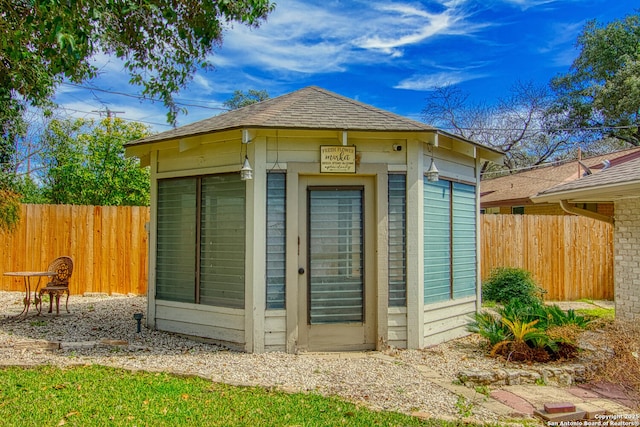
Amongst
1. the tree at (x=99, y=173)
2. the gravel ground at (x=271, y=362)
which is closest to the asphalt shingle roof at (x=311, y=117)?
the gravel ground at (x=271, y=362)

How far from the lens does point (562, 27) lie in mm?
24312

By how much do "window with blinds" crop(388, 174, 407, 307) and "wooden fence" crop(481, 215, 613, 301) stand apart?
18.5 ft

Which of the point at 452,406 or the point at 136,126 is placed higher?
the point at 136,126

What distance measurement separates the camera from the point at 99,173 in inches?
557

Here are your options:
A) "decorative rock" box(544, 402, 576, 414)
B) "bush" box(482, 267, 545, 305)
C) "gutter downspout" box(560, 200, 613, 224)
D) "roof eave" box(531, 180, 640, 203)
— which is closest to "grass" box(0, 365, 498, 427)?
"decorative rock" box(544, 402, 576, 414)

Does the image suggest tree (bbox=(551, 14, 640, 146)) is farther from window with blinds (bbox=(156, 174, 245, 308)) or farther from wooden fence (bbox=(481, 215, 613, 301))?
window with blinds (bbox=(156, 174, 245, 308))

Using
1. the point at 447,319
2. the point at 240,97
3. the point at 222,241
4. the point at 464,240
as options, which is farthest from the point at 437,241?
the point at 240,97

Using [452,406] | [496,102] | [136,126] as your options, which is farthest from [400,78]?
[452,406]

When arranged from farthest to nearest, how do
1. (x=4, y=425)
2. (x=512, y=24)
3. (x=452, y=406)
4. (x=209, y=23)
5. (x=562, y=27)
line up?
(x=562, y=27)
(x=512, y=24)
(x=209, y=23)
(x=452, y=406)
(x=4, y=425)

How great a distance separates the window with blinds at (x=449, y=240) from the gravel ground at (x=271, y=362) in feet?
2.55

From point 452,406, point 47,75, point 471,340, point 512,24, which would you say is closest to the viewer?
point 452,406

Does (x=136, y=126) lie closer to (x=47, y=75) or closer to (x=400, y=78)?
(x=47, y=75)

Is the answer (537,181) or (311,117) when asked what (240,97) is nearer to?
(537,181)

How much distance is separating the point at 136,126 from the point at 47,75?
8.09m
